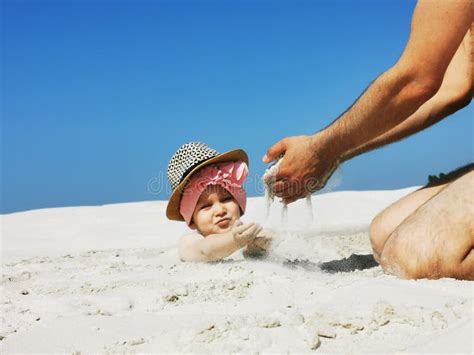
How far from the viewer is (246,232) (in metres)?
3.13

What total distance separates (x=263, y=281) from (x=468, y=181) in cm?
106

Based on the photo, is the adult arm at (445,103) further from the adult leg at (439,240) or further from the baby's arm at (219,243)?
the adult leg at (439,240)

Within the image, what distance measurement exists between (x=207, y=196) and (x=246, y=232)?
0.54 metres

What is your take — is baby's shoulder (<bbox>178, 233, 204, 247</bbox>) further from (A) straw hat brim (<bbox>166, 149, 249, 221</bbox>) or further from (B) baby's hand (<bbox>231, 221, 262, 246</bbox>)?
(B) baby's hand (<bbox>231, 221, 262, 246</bbox>)

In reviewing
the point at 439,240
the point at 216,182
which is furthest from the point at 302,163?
the point at 439,240

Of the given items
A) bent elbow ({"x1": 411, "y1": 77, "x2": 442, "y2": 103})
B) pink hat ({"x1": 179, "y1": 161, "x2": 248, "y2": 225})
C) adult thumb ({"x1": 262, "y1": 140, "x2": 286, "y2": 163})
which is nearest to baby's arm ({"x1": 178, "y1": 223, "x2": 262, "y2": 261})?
pink hat ({"x1": 179, "y1": 161, "x2": 248, "y2": 225})

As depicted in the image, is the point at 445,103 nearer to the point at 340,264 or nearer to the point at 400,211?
the point at 400,211

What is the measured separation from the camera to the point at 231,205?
3.56 m

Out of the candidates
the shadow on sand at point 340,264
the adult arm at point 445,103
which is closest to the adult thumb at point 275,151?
the adult arm at point 445,103

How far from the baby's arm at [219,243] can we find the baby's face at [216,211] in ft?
0.34

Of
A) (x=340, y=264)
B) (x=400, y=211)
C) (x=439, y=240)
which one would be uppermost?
(x=400, y=211)

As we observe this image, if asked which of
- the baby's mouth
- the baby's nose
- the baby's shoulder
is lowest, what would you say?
the baby's shoulder

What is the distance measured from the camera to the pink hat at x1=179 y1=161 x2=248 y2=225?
3.54 m

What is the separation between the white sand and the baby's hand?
17 centimetres
